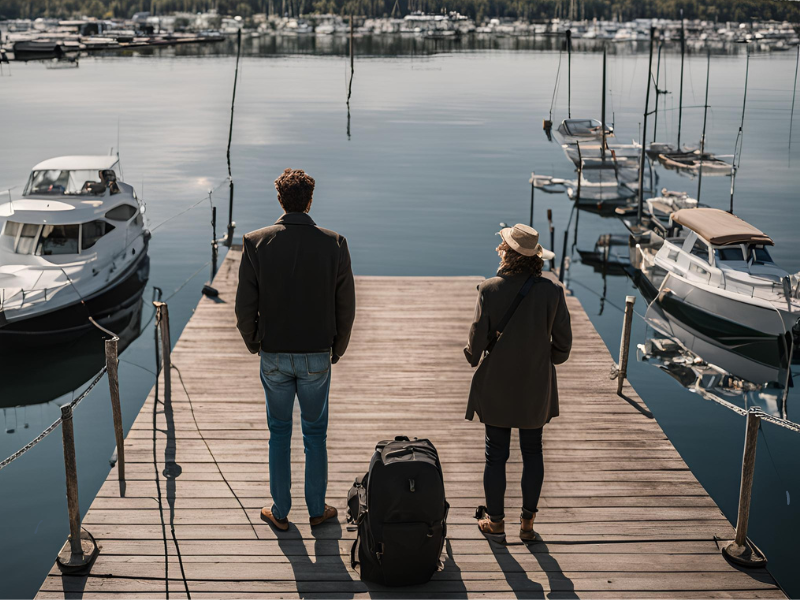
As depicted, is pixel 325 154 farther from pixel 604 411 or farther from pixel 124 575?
pixel 124 575

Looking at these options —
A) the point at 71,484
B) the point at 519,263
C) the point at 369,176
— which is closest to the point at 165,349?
the point at 71,484

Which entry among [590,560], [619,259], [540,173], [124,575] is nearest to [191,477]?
[124,575]

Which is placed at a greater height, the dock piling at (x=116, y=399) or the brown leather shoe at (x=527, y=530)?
the dock piling at (x=116, y=399)

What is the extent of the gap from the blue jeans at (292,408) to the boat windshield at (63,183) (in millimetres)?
12656

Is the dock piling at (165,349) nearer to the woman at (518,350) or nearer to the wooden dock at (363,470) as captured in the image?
the wooden dock at (363,470)

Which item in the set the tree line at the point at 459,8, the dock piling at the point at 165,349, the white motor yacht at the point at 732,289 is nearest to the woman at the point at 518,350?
the dock piling at the point at 165,349

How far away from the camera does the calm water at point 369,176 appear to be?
983 centimetres

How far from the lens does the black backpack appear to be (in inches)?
165

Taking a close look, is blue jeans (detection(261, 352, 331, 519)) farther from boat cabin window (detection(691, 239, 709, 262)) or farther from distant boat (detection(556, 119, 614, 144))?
distant boat (detection(556, 119, 614, 144))

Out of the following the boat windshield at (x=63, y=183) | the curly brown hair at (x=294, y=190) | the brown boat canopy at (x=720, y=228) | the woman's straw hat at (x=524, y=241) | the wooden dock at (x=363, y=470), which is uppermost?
the curly brown hair at (x=294, y=190)

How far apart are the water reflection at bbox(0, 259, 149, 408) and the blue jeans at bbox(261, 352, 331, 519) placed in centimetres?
837

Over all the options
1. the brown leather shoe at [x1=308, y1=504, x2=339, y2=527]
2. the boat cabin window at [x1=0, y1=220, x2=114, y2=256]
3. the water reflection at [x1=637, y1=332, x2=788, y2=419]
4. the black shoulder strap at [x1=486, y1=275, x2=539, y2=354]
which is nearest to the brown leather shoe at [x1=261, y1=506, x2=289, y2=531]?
the brown leather shoe at [x1=308, y1=504, x2=339, y2=527]

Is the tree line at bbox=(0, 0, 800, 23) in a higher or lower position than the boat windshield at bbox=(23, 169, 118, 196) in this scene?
higher

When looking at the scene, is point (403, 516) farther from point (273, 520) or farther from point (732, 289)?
point (732, 289)
